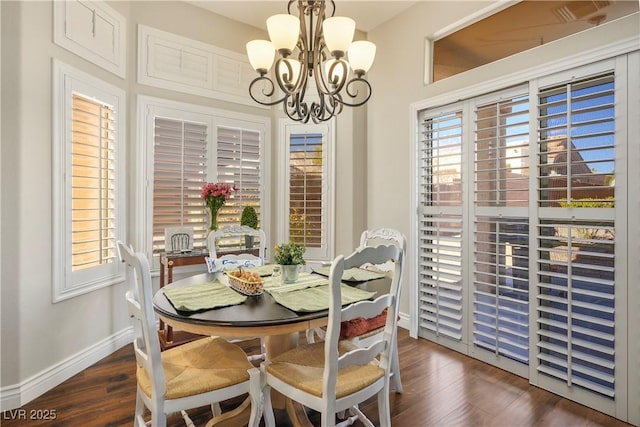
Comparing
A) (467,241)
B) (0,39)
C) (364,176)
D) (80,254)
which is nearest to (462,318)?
(467,241)

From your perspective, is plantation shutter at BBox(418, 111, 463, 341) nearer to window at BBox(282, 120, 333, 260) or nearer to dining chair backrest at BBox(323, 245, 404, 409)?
window at BBox(282, 120, 333, 260)

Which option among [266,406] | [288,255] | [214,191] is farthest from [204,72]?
[266,406]

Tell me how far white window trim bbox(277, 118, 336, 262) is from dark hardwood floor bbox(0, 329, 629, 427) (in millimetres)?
1615

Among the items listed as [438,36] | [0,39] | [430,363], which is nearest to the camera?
[0,39]

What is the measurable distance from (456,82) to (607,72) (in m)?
1.11

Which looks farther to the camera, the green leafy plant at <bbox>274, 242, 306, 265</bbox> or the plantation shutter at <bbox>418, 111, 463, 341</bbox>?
the plantation shutter at <bbox>418, 111, 463, 341</bbox>

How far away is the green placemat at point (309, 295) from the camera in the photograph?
1.75 metres

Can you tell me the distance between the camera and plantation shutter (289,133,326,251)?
158 inches

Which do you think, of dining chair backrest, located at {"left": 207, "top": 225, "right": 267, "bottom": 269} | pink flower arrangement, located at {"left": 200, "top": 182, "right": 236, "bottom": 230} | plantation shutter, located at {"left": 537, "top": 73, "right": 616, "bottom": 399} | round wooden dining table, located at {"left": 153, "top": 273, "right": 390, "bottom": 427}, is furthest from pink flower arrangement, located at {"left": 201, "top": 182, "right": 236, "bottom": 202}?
plantation shutter, located at {"left": 537, "top": 73, "right": 616, "bottom": 399}

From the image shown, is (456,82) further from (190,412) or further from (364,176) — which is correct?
(190,412)

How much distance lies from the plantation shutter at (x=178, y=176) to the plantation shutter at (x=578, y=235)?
304 centimetres

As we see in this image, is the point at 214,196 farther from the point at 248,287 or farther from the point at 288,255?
the point at 248,287

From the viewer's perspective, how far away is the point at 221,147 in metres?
3.77

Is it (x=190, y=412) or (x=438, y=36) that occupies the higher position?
(x=438, y=36)
